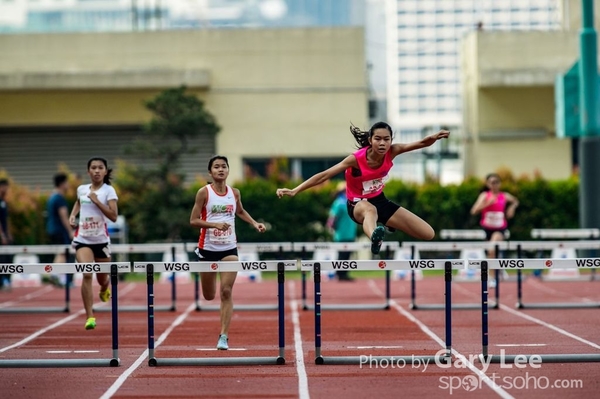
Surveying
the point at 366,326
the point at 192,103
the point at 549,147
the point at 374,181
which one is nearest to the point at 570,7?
the point at 549,147

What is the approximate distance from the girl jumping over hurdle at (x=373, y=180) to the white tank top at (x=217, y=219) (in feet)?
3.11

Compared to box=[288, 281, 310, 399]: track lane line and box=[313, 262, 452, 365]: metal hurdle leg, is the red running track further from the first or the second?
box=[313, 262, 452, 365]: metal hurdle leg

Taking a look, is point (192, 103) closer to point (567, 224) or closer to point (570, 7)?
point (567, 224)

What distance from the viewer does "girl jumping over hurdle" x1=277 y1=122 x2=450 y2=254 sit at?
37.1 feet

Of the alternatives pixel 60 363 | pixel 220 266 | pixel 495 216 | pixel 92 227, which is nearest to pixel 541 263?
pixel 220 266

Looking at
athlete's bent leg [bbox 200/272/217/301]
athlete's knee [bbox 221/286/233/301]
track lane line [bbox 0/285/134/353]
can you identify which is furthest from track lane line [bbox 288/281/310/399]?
track lane line [bbox 0/285/134/353]

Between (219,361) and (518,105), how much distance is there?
25.8 meters

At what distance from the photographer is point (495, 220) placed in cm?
1981

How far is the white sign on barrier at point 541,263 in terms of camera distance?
10836 mm

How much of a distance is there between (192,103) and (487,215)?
45.4ft

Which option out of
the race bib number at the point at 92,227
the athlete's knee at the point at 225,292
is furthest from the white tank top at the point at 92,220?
the athlete's knee at the point at 225,292

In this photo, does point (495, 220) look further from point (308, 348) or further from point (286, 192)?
point (286, 192)

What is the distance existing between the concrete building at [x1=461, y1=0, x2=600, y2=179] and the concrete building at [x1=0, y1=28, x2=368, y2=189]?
3651 mm

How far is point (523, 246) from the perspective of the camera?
644 inches
